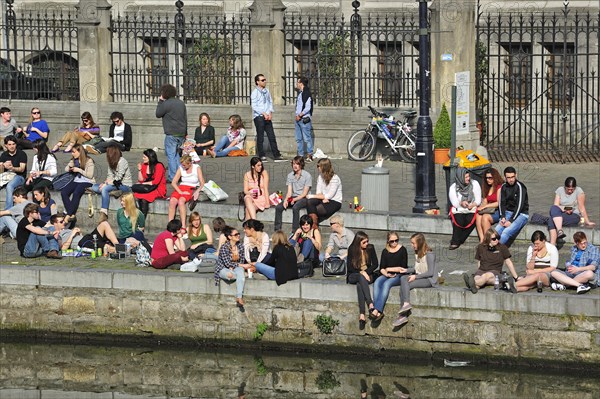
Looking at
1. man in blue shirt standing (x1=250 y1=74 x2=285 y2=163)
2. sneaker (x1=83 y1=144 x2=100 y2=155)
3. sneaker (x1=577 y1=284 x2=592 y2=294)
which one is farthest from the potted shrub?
sneaker (x1=577 y1=284 x2=592 y2=294)

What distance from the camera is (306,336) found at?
19391mm

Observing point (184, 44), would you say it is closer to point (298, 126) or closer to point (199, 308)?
point (298, 126)

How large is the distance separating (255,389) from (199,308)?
179cm

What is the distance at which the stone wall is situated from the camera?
720 inches

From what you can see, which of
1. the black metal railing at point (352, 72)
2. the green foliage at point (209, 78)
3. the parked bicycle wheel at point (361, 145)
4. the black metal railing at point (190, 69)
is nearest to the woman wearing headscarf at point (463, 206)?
the parked bicycle wheel at point (361, 145)

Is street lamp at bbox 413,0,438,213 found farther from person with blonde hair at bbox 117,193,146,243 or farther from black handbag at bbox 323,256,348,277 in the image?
person with blonde hair at bbox 117,193,146,243

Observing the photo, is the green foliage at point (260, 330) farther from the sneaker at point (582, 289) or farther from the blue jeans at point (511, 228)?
the sneaker at point (582, 289)

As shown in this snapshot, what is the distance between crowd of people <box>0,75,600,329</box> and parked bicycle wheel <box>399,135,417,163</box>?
12.0 ft

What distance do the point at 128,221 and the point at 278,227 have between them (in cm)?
220

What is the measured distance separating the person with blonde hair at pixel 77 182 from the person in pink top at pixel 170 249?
3055 millimetres

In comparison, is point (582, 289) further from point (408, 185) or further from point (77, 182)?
point (77, 182)

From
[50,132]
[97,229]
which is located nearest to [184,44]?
[50,132]

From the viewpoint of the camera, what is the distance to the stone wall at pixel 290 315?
18297 mm

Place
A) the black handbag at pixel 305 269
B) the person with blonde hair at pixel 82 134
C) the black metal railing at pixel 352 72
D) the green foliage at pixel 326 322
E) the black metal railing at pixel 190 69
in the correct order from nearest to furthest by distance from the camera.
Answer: the green foliage at pixel 326 322
the black handbag at pixel 305 269
the person with blonde hair at pixel 82 134
the black metal railing at pixel 352 72
the black metal railing at pixel 190 69
